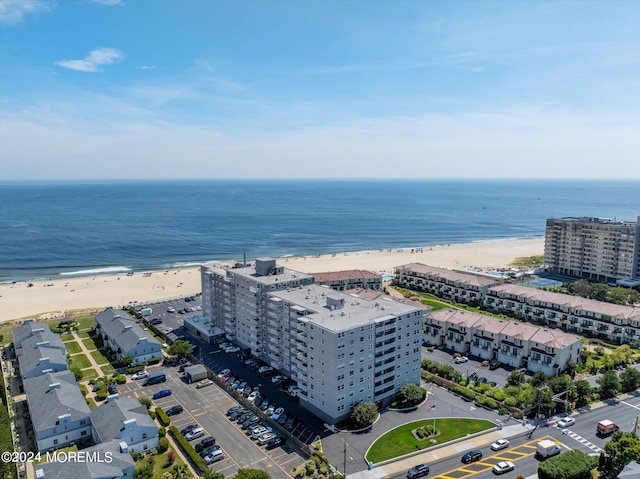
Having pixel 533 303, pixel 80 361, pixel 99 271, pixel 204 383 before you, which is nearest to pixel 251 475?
pixel 204 383

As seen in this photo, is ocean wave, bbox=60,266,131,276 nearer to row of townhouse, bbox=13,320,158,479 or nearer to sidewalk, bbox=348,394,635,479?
row of townhouse, bbox=13,320,158,479

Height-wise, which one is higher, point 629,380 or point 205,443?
point 629,380

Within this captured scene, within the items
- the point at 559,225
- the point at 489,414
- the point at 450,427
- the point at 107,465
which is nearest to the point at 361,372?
the point at 450,427

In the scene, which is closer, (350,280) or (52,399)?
(52,399)

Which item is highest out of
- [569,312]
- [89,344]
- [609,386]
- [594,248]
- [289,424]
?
[594,248]

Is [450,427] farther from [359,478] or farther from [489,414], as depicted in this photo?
[359,478]

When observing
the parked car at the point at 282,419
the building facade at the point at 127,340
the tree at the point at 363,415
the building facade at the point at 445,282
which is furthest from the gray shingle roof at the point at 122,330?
the building facade at the point at 445,282

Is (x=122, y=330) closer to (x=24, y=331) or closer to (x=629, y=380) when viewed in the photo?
(x=24, y=331)
